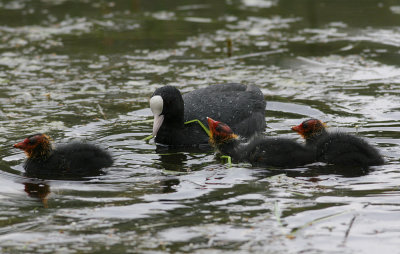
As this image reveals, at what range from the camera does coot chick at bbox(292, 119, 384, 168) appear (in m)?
6.44

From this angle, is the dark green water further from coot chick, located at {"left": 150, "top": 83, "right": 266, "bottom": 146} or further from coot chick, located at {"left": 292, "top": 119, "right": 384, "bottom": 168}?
coot chick, located at {"left": 150, "top": 83, "right": 266, "bottom": 146}

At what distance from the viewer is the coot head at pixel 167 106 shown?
7.70 m

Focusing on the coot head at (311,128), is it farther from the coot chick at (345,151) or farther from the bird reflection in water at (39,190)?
the bird reflection in water at (39,190)

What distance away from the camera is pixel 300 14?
15.0 meters

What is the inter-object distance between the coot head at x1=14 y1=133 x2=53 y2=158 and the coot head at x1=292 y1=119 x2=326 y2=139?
247cm

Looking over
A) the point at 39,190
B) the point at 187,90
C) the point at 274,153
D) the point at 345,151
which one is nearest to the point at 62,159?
the point at 39,190

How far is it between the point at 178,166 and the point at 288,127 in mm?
1888

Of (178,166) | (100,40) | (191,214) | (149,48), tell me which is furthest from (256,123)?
(100,40)

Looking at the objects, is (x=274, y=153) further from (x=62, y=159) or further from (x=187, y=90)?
(x=187, y=90)

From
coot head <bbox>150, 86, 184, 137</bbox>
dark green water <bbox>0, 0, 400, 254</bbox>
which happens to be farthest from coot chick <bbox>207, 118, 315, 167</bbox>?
coot head <bbox>150, 86, 184, 137</bbox>

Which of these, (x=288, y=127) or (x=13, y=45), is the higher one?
(x=13, y=45)

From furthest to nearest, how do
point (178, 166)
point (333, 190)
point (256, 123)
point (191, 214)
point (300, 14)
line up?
point (300, 14) → point (256, 123) → point (178, 166) → point (333, 190) → point (191, 214)

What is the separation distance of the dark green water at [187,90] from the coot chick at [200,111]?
0.85 ft

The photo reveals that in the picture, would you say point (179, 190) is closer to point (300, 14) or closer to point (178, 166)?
point (178, 166)
